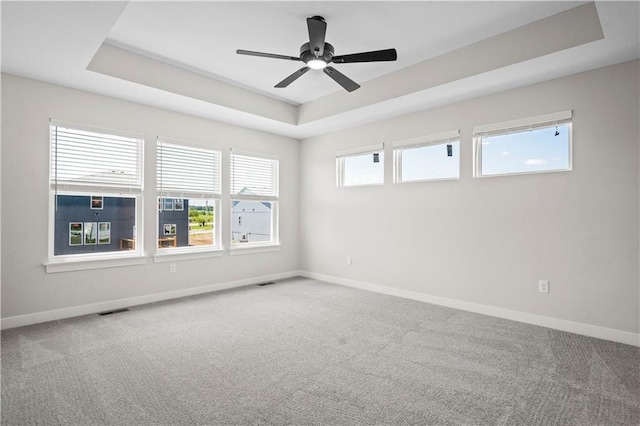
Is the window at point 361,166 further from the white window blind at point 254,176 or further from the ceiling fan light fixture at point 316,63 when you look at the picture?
the ceiling fan light fixture at point 316,63

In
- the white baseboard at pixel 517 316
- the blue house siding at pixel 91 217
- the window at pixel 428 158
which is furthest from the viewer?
the window at pixel 428 158

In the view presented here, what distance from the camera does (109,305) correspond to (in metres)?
4.15

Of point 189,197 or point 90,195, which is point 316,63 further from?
point 90,195

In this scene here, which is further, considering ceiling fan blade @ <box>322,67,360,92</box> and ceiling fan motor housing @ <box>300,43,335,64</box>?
ceiling fan blade @ <box>322,67,360,92</box>

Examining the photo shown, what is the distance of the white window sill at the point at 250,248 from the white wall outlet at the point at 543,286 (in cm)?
389

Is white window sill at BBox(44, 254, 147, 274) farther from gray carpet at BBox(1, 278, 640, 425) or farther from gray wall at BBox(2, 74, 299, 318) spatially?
gray carpet at BBox(1, 278, 640, 425)

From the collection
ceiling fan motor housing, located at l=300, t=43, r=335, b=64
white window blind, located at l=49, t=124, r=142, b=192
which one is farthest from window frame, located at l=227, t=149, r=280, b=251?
ceiling fan motor housing, located at l=300, t=43, r=335, b=64

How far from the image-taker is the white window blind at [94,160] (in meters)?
3.87

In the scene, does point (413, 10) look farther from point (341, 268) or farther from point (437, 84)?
point (341, 268)

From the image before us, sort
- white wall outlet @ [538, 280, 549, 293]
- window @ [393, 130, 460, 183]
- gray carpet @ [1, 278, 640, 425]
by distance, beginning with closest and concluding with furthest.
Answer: gray carpet @ [1, 278, 640, 425], white wall outlet @ [538, 280, 549, 293], window @ [393, 130, 460, 183]

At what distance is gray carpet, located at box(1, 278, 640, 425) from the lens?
209 cm

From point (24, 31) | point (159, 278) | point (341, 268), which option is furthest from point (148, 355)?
point (341, 268)

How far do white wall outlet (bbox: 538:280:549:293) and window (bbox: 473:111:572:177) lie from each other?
3.91 ft

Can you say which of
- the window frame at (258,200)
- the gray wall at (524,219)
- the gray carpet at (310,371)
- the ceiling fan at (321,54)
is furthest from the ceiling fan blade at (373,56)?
the window frame at (258,200)
